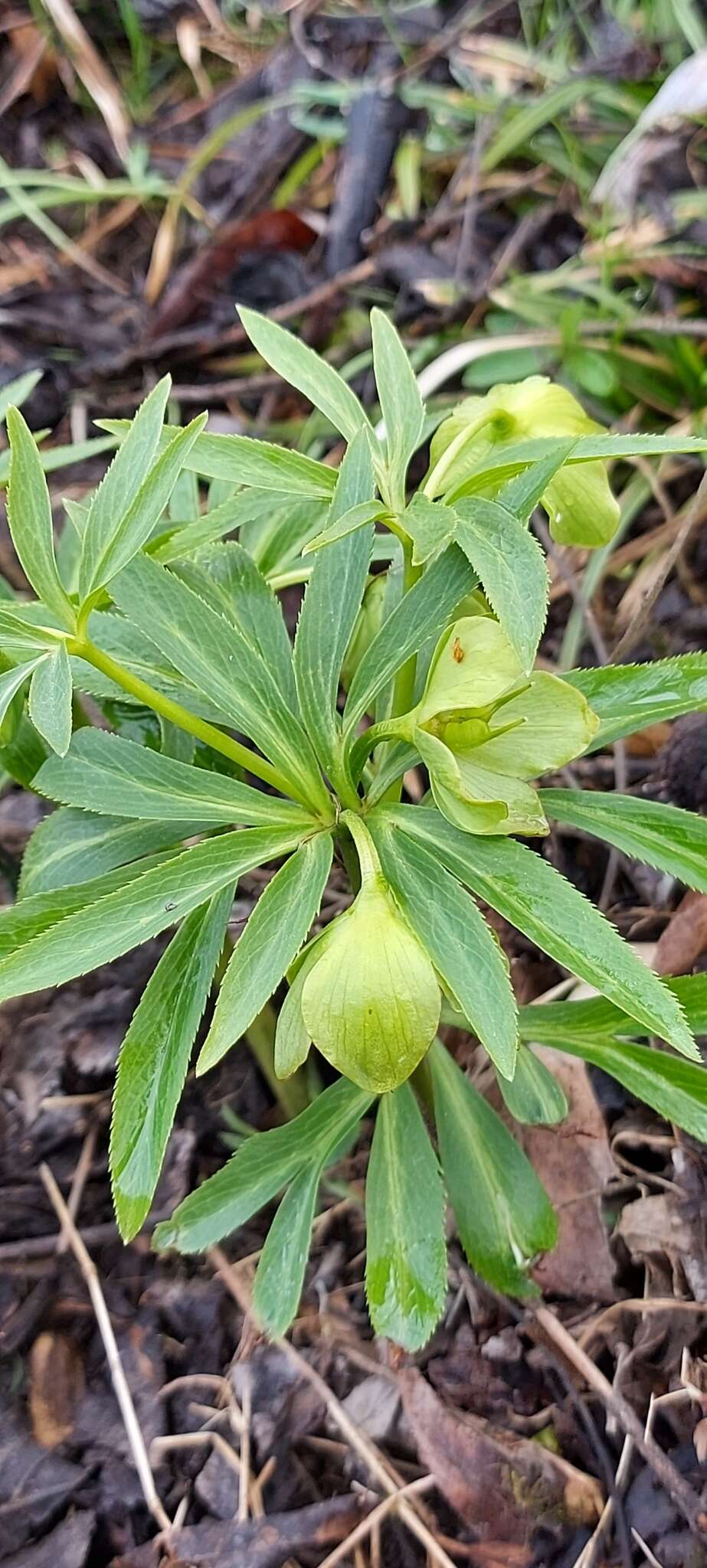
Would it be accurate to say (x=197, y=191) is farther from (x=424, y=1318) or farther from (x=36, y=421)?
(x=424, y=1318)

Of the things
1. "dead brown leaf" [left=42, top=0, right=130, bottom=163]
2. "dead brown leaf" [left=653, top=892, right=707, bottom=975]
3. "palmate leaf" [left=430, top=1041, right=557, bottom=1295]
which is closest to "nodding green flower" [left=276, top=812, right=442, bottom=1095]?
"palmate leaf" [left=430, top=1041, right=557, bottom=1295]

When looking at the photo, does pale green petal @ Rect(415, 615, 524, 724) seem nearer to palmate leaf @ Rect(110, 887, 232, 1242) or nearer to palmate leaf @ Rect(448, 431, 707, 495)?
palmate leaf @ Rect(448, 431, 707, 495)

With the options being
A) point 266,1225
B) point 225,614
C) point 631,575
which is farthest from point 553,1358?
point 631,575

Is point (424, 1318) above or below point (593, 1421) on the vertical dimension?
→ above

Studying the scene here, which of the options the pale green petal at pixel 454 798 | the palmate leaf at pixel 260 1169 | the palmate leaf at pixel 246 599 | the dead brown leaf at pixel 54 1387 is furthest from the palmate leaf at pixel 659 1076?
the dead brown leaf at pixel 54 1387

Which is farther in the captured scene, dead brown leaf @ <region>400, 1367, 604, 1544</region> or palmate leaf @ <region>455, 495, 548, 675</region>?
dead brown leaf @ <region>400, 1367, 604, 1544</region>

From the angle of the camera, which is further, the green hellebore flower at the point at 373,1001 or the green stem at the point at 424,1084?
the green stem at the point at 424,1084

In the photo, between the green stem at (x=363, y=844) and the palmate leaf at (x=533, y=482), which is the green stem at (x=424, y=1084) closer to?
the green stem at (x=363, y=844)

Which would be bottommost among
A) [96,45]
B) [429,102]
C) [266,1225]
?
[266,1225]
